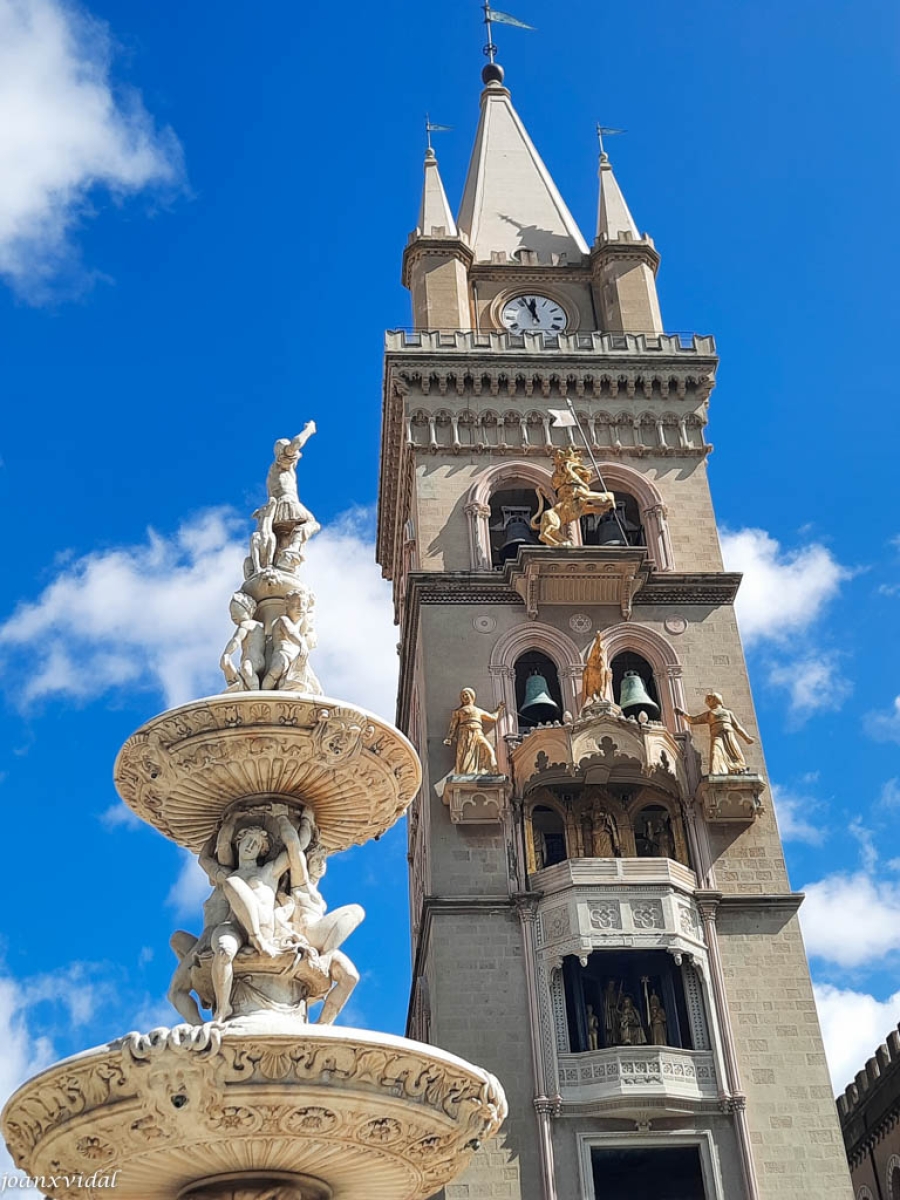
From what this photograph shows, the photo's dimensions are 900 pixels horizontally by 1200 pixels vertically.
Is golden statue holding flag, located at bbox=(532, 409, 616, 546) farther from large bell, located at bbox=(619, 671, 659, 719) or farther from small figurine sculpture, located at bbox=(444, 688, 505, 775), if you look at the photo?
small figurine sculpture, located at bbox=(444, 688, 505, 775)

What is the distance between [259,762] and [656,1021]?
16522 millimetres

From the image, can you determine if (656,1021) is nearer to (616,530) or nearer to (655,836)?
(655,836)

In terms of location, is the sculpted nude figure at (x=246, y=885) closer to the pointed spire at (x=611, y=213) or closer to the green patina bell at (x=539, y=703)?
the green patina bell at (x=539, y=703)

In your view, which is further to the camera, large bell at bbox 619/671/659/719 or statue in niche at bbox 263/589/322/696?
large bell at bbox 619/671/659/719

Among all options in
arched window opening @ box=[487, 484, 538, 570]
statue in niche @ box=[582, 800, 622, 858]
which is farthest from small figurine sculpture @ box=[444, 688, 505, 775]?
arched window opening @ box=[487, 484, 538, 570]

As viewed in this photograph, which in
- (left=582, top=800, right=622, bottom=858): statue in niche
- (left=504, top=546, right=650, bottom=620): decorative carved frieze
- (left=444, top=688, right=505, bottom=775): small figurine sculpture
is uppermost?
(left=504, top=546, right=650, bottom=620): decorative carved frieze

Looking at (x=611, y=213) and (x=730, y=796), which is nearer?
(x=730, y=796)

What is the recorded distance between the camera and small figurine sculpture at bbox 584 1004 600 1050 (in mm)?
30672

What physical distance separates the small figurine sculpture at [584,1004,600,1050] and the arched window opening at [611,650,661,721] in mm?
6891

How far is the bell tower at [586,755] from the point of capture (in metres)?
29.7

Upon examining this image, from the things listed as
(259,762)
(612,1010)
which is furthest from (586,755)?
(259,762)

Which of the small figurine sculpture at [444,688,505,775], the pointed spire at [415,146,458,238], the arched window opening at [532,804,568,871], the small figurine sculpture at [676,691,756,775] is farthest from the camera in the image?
the pointed spire at [415,146,458,238]

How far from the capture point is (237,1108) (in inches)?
559

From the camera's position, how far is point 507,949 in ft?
104
